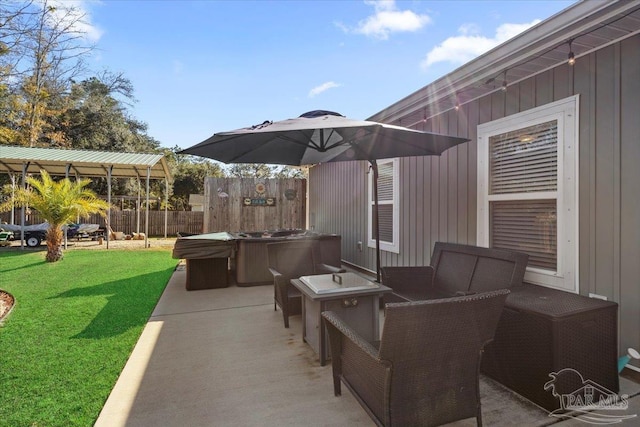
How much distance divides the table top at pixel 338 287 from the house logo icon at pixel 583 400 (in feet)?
4.17

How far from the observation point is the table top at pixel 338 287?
2676mm

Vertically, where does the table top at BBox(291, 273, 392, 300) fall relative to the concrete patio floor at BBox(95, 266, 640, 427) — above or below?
above

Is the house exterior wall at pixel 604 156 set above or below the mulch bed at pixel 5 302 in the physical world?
above

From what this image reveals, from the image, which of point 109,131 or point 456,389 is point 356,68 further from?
point 109,131

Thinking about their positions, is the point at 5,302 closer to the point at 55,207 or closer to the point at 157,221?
the point at 55,207

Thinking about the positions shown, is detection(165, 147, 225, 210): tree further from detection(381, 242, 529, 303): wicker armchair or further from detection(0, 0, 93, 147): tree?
detection(381, 242, 529, 303): wicker armchair

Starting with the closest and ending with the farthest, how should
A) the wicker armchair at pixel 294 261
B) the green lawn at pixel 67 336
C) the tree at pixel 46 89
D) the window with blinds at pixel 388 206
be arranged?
the green lawn at pixel 67 336 → the wicker armchair at pixel 294 261 → the window with blinds at pixel 388 206 → the tree at pixel 46 89

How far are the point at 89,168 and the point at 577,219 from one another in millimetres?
14880

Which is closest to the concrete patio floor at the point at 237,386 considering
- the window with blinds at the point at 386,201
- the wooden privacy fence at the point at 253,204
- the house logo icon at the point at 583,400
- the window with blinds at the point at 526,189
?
the house logo icon at the point at 583,400

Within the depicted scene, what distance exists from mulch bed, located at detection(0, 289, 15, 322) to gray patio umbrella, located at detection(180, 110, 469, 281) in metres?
3.21

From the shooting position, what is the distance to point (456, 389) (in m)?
1.72

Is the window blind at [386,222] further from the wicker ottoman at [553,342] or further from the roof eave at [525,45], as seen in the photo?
the wicker ottoman at [553,342]

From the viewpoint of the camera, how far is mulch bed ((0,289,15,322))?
392 centimetres

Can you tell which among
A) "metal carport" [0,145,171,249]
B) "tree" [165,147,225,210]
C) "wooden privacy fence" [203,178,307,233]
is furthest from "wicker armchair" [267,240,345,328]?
"tree" [165,147,225,210]
